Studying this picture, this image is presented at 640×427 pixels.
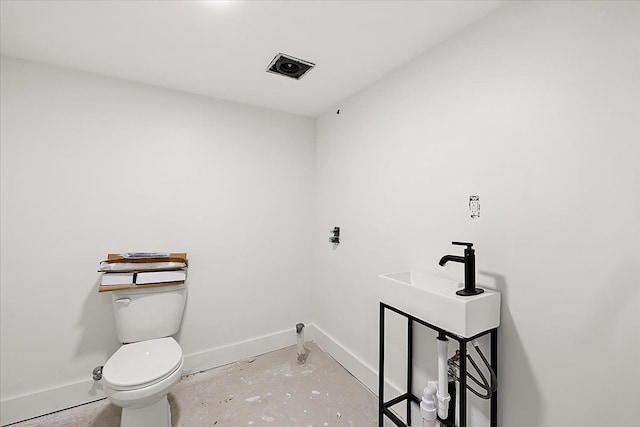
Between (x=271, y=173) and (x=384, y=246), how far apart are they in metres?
1.24

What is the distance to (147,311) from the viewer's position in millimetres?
1806

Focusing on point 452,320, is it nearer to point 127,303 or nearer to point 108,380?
point 108,380

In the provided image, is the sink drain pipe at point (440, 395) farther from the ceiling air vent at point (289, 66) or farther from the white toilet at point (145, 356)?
the ceiling air vent at point (289, 66)

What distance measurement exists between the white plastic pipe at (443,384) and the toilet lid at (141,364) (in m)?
1.36

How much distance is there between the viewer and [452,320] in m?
1.12

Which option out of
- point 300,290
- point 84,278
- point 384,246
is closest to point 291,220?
point 300,290

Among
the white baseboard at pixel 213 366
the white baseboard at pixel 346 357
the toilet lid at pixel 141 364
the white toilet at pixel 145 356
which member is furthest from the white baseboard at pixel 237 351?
the toilet lid at pixel 141 364

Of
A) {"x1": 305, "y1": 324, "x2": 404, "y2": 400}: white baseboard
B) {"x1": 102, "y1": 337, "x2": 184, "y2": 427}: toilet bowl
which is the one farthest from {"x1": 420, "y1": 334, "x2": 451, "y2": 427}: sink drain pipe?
{"x1": 102, "y1": 337, "x2": 184, "y2": 427}: toilet bowl

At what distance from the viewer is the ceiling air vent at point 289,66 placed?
5.55 ft

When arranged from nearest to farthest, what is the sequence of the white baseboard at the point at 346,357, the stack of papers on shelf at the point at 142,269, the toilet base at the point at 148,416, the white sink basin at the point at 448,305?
the white sink basin at the point at 448,305 < the toilet base at the point at 148,416 < the stack of papers on shelf at the point at 142,269 < the white baseboard at the point at 346,357

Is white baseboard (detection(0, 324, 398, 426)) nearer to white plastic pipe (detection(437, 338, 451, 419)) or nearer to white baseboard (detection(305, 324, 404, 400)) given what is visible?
white baseboard (detection(305, 324, 404, 400))

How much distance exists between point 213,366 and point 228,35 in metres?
2.36

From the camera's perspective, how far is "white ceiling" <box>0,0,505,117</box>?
1.27m

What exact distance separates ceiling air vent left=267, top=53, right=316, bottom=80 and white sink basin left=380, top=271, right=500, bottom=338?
142 cm
